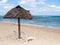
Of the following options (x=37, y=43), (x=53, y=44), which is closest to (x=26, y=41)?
(x=37, y=43)

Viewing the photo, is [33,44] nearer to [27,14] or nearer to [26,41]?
[26,41]

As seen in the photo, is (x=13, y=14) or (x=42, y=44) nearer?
(x=42, y=44)

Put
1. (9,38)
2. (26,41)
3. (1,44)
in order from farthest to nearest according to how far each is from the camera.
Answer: (9,38) → (26,41) → (1,44)

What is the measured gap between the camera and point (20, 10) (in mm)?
8633

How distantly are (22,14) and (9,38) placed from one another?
3.86 ft

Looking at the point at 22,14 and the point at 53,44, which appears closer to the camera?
the point at 53,44

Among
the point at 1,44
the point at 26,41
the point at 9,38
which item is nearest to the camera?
the point at 1,44

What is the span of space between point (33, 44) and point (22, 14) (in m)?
1.43

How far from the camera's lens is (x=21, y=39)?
863 cm

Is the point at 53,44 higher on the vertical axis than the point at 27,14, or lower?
lower

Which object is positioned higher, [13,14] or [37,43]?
[13,14]

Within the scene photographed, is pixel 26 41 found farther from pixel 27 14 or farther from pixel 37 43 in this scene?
pixel 27 14

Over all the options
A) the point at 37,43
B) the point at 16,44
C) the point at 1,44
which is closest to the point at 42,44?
the point at 37,43

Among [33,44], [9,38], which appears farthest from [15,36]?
[33,44]
